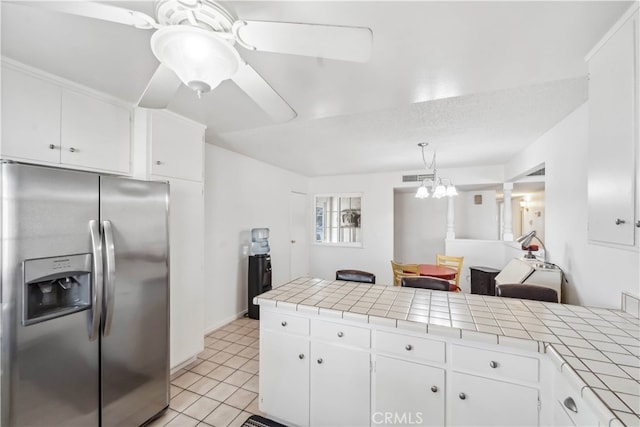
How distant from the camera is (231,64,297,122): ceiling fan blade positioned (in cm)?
104

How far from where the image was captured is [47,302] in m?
1.42

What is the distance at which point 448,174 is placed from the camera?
4719 mm

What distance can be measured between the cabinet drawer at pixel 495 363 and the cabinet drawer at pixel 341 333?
1.56 ft

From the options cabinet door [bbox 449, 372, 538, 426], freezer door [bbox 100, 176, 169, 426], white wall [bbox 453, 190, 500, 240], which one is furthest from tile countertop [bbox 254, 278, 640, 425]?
white wall [bbox 453, 190, 500, 240]

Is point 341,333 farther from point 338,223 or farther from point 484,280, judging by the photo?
point 338,223

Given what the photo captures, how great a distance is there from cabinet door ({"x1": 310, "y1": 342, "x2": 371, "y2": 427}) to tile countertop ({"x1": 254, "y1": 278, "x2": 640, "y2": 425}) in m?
0.25

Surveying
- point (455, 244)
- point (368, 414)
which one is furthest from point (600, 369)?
point (455, 244)

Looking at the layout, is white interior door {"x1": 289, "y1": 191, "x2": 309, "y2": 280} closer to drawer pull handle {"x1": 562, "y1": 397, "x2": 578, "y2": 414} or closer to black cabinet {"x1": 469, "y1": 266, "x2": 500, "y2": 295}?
black cabinet {"x1": 469, "y1": 266, "x2": 500, "y2": 295}

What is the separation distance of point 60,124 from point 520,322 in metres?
3.09

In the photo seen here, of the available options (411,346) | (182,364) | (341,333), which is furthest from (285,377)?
(182,364)

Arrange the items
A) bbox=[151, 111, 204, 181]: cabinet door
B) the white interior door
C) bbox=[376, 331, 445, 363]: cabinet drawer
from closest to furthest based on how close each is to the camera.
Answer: bbox=[376, 331, 445, 363]: cabinet drawer
bbox=[151, 111, 204, 181]: cabinet door
the white interior door

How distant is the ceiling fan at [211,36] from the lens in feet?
2.64

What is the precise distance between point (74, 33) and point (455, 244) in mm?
5205

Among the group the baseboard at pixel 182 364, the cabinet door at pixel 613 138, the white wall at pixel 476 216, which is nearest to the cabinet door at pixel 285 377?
the baseboard at pixel 182 364
